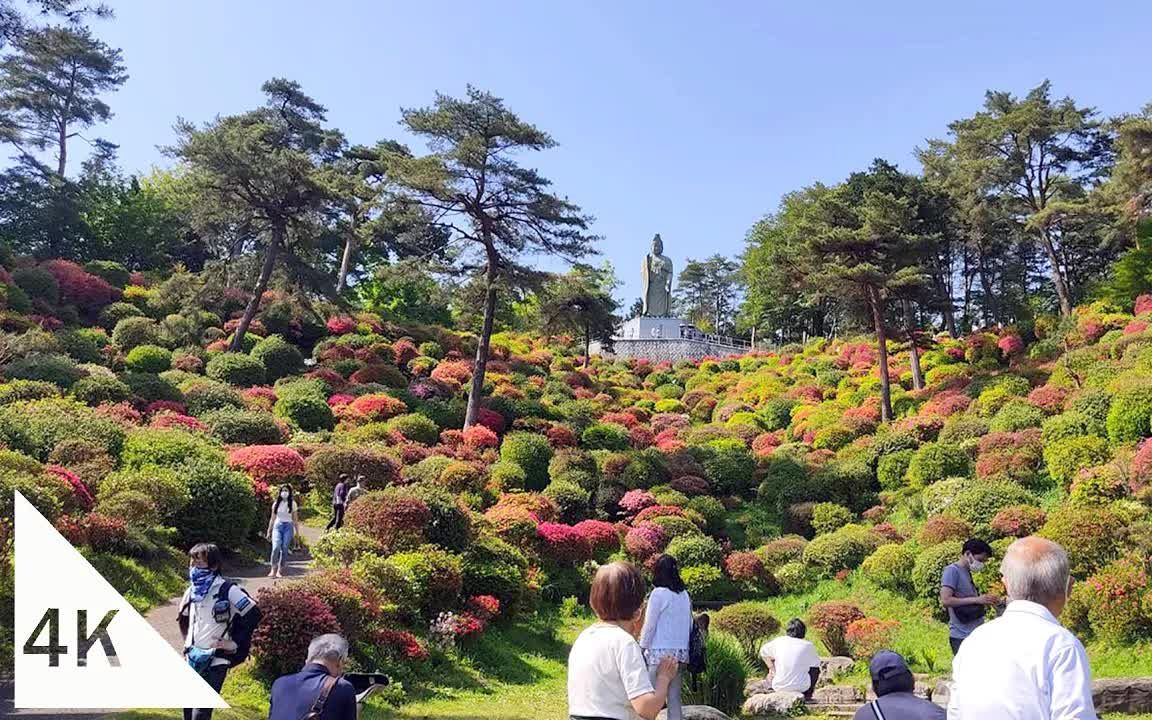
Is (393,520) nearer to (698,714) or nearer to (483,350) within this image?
(698,714)

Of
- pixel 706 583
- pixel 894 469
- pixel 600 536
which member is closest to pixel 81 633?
pixel 706 583

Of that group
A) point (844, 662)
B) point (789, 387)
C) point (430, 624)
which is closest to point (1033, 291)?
point (789, 387)

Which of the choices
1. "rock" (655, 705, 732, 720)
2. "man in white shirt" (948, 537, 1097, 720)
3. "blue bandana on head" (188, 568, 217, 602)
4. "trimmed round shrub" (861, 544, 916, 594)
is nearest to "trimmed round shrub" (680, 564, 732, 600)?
"trimmed round shrub" (861, 544, 916, 594)

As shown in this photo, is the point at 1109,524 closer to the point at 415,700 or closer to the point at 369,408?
the point at 415,700

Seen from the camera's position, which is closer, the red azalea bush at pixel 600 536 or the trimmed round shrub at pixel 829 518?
the red azalea bush at pixel 600 536

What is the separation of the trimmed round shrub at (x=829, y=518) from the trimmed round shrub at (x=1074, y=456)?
425cm

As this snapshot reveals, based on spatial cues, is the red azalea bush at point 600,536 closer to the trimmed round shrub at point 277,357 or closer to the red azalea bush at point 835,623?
the red azalea bush at point 835,623

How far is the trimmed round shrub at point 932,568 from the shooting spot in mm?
13508

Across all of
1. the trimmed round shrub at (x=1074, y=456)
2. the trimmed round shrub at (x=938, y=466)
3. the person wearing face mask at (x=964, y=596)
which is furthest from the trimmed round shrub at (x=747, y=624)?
the trimmed round shrub at (x=938, y=466)

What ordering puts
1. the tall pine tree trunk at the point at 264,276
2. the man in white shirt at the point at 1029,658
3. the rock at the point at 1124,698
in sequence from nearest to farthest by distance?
the man in white shirt at the point at 1029,658, the rock at the point at 1124,698, the tall pine tree trunk at the point at 264,276

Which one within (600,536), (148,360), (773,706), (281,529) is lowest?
(773,706)

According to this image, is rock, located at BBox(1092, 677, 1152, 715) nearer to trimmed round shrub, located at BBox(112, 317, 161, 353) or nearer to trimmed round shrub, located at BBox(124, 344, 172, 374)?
trimmed round shrub, located at BBox(124, 344, 172, 374)

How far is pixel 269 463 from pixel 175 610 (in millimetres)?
6197

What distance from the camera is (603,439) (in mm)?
24953
